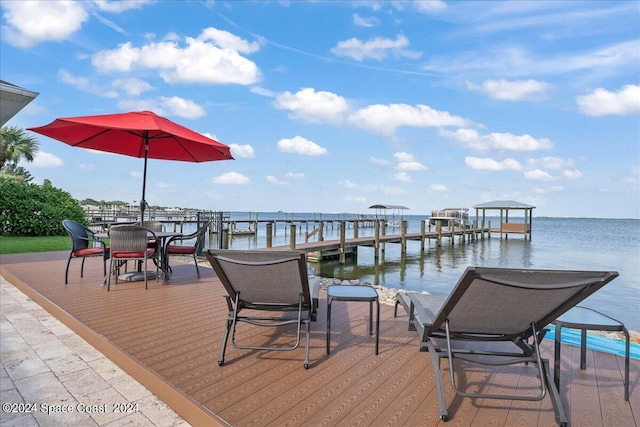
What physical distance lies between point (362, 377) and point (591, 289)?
4.11 ft

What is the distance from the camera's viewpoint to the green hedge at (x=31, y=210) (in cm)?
1016

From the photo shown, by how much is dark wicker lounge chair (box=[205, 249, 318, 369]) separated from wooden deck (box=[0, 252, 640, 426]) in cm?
22

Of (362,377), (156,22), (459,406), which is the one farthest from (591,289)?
(156,22)

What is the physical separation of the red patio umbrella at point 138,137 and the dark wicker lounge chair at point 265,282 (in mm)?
2024

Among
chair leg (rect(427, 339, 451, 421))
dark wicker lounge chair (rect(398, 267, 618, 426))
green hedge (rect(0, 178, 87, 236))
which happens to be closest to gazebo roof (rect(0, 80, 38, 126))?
green hedge (rect(0, 178, 87, 236))

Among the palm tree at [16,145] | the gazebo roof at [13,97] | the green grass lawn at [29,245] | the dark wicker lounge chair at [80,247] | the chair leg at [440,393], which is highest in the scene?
the palm tree at [16,145]

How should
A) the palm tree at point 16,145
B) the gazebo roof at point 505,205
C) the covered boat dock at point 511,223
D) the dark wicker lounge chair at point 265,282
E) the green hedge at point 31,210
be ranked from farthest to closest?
the gazebo roof at point 505,205 → the covered boat dock at point 511,223 → the palm tree at point 16,145 → the green hedge at point 31,210 → the dark wicker lounge chair at point 265,282

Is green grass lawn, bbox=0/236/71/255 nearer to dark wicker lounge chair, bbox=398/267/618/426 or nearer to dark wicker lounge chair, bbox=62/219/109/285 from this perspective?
dark wicker lounge chair, bbox=62/219/109/285

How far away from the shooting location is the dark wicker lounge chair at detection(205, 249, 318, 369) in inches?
81.9

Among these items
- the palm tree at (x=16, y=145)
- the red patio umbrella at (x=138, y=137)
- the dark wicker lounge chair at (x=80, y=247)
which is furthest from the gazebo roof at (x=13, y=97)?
the palm tree at (x=16, y=145)

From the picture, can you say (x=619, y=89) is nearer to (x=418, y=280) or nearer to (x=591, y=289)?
(x=418, y=280)

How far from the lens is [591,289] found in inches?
64.4

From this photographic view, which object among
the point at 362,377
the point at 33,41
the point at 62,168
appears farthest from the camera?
the point at 62,168

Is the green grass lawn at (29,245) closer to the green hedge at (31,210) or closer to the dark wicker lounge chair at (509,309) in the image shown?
the green hedge at (31,210)
